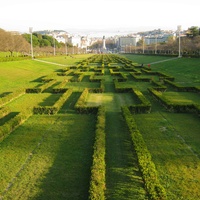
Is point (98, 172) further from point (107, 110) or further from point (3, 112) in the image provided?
point (3, 112)

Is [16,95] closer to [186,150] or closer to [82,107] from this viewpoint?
[82,107]

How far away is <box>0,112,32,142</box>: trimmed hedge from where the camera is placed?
9.92m

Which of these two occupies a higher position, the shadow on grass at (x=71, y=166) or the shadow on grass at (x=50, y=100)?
the shadow on grass at (x=50, y=100)

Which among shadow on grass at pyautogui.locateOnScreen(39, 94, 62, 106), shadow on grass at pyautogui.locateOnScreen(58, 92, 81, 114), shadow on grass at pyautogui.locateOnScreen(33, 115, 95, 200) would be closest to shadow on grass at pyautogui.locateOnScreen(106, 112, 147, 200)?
shadow on grass at pyautogui.locateOnScreen(33, 115, 95, 200)

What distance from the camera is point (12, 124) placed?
10703 millimetres

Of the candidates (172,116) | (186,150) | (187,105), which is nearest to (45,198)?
(186,150)

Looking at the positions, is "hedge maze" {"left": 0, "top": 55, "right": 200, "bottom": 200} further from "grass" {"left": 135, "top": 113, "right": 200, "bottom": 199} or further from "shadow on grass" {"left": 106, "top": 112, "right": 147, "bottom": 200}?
"grass" {"left": 135, "top": 113, "right": 200, "bottom": 199}

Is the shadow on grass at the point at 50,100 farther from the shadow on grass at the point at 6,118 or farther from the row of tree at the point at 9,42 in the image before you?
the row of tree at the point at 9,42

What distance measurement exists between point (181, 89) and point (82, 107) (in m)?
8.70

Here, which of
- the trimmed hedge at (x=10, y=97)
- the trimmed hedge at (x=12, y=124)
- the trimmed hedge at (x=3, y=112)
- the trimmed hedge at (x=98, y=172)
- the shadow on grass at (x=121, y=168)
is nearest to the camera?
the trimmed hedge at (x=98, y=172)

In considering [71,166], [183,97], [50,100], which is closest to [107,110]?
[50,100]

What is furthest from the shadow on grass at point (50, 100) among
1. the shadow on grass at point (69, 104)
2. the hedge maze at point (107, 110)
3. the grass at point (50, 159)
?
the grass at point (50, 159)

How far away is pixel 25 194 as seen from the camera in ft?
20.6

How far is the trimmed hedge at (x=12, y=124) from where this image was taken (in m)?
9.92
